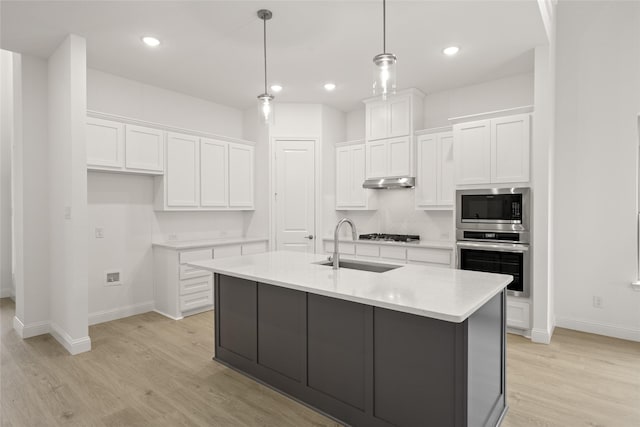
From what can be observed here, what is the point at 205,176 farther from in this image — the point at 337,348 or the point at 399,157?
the point at 337,348

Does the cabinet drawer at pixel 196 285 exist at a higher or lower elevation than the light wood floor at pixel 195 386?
higher

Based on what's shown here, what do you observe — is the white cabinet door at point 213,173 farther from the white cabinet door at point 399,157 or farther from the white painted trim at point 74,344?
the white cabinet door at point 399,157

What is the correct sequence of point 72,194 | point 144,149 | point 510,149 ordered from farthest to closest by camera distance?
point 144,149 → point 510,149 → point 72,194

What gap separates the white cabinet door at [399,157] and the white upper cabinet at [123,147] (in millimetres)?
3021

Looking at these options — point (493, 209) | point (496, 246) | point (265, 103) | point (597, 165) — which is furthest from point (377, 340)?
point (597, 165)

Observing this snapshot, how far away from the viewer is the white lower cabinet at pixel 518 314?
3621 millimetres

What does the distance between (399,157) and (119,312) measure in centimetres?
411

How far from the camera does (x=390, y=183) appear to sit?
4793 millimetres

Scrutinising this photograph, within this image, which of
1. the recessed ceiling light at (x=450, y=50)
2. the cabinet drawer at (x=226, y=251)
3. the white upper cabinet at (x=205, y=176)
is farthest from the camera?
the cabinet drawer at (x=226, y=251)

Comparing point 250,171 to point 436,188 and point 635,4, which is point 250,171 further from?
point 635,4

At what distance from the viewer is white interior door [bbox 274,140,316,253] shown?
5391 millimetres

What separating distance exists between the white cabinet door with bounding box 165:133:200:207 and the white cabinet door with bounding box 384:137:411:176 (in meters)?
2.67

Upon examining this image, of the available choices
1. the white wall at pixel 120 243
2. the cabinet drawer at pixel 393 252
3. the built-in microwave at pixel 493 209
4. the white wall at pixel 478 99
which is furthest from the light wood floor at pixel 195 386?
the white wall at pixel 478 99

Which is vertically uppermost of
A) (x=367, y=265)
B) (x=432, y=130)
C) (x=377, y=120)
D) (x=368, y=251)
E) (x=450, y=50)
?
(x=450, y=50)
